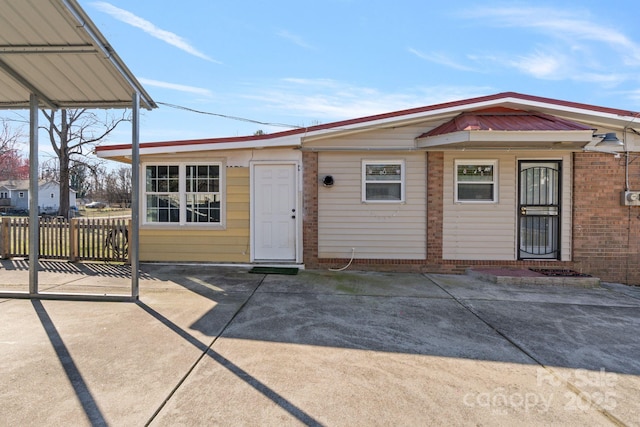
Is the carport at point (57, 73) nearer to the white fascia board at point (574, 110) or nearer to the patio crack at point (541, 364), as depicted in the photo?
the patio crack at point (541, 364)

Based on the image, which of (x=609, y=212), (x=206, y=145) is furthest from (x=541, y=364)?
(x=206, y=145)

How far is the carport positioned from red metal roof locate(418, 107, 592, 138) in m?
5.41

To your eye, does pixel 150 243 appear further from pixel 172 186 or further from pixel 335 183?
pixel 335 183

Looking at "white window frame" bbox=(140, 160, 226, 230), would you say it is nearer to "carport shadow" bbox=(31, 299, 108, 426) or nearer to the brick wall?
"carport shadow" bbox=(31, 299, 108, 426)

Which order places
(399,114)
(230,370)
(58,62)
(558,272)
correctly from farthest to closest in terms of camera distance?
(399,114) < (558,272) < (58,62) < (230,370)

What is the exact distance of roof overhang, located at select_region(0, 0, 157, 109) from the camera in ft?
12.1

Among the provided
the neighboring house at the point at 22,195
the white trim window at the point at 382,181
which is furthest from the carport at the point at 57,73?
the neighboring house at the point at 22,195

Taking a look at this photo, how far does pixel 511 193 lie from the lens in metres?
7.11

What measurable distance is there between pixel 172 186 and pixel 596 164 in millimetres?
9132

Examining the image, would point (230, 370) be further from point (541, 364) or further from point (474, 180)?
point (474, 180)

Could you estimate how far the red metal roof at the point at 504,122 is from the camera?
244 inches

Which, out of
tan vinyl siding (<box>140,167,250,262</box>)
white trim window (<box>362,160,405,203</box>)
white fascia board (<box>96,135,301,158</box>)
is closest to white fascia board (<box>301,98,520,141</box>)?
white fascia board (<box>96,135,301,158</box>)

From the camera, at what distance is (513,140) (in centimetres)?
616

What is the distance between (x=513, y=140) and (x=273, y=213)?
16.3 ft
